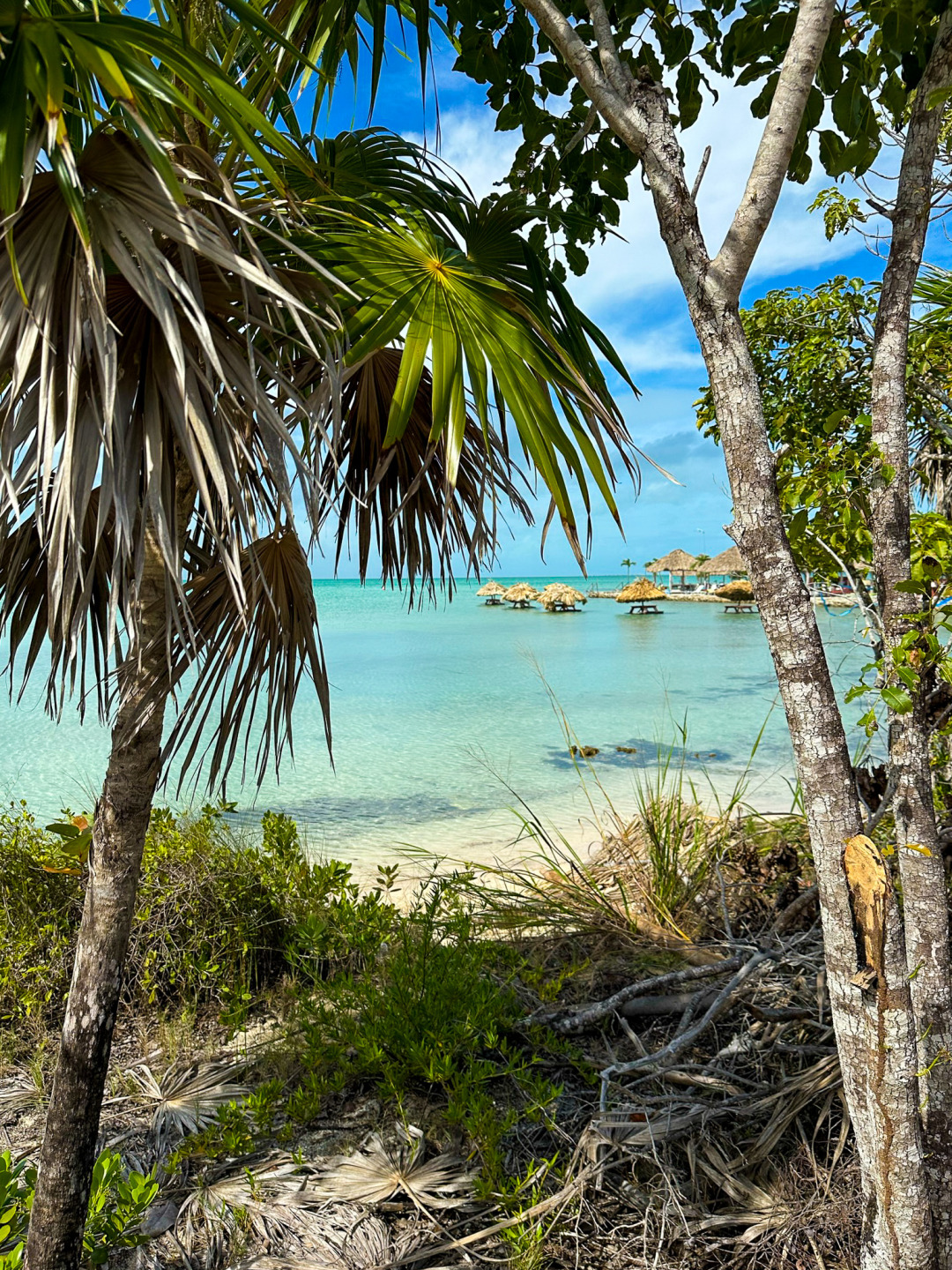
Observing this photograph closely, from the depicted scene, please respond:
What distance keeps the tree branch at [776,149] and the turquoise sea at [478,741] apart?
Result: 1281 millimetres

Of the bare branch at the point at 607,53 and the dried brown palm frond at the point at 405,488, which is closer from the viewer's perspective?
the bare branch at the point at 607,53

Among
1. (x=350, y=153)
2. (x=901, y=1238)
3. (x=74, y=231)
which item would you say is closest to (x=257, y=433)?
(x=74, y=231)

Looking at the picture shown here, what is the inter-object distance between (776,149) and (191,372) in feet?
4.25

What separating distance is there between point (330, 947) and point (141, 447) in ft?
7.81

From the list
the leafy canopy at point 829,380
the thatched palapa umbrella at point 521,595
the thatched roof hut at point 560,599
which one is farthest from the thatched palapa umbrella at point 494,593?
the leafy canopy at point 829,380

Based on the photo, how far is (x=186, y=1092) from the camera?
105 inches

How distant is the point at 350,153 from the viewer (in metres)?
2.51

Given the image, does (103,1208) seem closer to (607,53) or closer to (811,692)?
(811,692)

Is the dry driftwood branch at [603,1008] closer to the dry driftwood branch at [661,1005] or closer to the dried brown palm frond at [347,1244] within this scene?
the dry driftwood branch at [661,1005]

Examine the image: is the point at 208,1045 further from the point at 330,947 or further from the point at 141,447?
the point at 141,447

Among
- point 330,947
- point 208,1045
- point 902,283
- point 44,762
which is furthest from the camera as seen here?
point 44,762

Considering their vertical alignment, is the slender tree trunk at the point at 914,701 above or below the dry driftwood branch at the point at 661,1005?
above

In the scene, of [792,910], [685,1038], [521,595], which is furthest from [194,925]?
[521,595]

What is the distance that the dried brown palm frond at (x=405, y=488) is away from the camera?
263 centimetres
